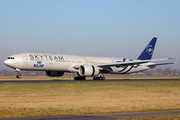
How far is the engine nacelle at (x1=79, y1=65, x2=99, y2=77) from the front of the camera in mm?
43594

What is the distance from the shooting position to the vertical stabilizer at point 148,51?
57.2 meters

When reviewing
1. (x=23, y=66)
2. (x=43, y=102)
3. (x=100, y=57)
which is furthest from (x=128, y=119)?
(x=100, y=57)

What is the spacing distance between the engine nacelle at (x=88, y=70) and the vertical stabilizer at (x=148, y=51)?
15.7 meters

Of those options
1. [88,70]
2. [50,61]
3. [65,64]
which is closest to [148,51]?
[88,70]

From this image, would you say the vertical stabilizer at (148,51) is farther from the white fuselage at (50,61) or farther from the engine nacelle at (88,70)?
the engine nacelle at (88,70)

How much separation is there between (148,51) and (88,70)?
19.3m

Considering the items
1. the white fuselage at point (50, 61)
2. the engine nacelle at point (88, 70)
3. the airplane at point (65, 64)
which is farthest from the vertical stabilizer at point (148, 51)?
the engine nacelle at point (88, 70)

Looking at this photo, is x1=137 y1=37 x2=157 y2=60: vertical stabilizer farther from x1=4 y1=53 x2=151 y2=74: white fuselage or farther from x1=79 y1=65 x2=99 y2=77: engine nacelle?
x1=79 y1=65 x2=99 y2=77: engine nacelle

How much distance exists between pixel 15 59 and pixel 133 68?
25.3m


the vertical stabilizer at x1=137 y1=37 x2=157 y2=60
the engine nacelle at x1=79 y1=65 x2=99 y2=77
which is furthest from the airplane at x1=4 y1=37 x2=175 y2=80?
the vertical stabilizer at x1=137 y1=37 x2=157 y2=60

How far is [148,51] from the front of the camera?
57.6 meters

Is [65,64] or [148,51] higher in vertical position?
[148,51]

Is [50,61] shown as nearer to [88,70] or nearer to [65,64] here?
[65,64]

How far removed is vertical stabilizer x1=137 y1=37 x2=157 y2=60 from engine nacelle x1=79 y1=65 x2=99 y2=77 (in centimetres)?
1568
